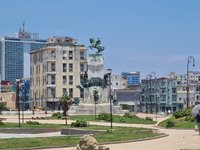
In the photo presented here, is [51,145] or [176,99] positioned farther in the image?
[176,99]

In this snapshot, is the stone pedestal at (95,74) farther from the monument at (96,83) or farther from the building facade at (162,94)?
the building facade at (162,94)

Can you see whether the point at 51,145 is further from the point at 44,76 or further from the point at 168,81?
the point at 168,81

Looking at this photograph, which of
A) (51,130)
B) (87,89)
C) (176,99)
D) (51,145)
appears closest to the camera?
(51,145)

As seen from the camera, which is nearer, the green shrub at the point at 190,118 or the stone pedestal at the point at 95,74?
the green shrub at the point at 190,118

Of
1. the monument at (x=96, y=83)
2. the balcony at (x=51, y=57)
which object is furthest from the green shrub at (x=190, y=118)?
the balcony at (x=51, y=57)

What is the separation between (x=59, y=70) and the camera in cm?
13975

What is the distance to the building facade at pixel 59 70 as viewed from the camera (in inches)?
5487

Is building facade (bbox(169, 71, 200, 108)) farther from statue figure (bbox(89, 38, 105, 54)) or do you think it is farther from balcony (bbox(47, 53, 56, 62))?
statue figure (bbox(89, 38, 105, 54))

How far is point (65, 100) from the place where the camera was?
68500mm

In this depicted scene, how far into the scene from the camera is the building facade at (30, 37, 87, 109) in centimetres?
13938

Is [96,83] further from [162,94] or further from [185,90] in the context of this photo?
[162,94]

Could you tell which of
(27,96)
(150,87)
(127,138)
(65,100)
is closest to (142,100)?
(150,87)

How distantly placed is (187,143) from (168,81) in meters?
142

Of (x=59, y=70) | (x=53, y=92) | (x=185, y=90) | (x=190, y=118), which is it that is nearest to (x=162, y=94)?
(x=185, y=90)
